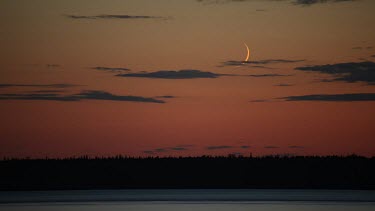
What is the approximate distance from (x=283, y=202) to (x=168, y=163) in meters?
26.7

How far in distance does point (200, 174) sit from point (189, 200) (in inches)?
707

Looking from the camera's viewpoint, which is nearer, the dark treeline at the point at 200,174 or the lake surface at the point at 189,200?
the lake surface at the point at 189,200

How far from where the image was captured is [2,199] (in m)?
32.1

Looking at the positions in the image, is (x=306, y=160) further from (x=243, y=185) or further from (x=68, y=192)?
(x=68, y=192)

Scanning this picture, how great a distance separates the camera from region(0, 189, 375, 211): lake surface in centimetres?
2795

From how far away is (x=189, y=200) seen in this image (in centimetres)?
3119

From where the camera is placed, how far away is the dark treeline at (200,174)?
1778 inches

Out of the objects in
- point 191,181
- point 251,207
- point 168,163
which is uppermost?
point 168,163

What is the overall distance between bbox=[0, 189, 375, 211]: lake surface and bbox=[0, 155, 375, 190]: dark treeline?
725 cm

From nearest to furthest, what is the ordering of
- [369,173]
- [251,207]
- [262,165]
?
1. [251,207]
2. [369,173]
3. [262,165]

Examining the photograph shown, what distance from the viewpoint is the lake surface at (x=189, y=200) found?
28.0 metres

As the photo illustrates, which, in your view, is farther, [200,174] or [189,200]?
[200,174]

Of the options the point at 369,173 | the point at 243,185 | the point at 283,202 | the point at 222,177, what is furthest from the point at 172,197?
the point at 369,173

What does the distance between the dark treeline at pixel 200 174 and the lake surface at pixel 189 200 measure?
7.25 meters
